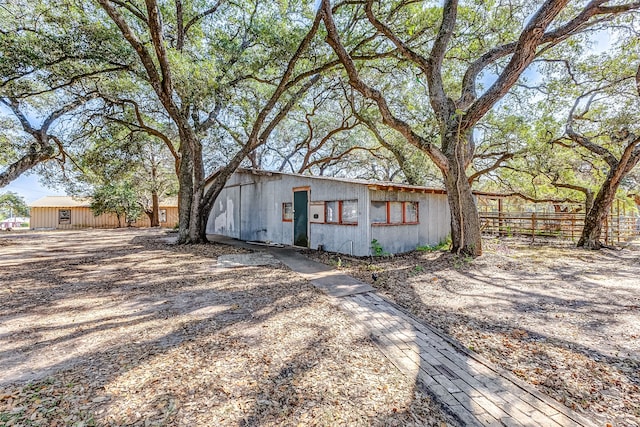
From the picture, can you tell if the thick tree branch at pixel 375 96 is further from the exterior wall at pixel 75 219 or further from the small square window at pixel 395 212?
the exterior wall at pixel 75 219

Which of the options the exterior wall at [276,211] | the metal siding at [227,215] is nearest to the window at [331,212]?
the exterior wall at [276,211]

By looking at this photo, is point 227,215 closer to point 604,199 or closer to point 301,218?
point 301,218

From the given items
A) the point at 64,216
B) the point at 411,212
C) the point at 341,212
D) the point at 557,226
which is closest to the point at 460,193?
the point at 411,212

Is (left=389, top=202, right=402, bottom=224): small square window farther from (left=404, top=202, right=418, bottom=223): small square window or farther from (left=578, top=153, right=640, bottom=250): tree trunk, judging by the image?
(left=578, top=153, right=640, bottom=250): tree trunk

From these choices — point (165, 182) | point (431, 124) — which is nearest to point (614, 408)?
point (431, 124)

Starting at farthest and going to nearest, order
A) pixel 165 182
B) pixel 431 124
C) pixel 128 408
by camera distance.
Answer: pixel 165 182 → pixel 431 124 → pixel 128 408

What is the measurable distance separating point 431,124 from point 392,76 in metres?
3.45

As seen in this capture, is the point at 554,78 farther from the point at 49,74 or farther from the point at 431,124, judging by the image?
the point at 49,74

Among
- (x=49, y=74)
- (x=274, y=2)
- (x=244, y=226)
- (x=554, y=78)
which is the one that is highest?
(x=274, y=2)

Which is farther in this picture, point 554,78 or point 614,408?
point 554,78

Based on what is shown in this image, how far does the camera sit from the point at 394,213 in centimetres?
945

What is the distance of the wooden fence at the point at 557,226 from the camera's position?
40.3ft

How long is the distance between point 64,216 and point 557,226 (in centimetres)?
3495

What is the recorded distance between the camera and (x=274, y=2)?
9.45m
